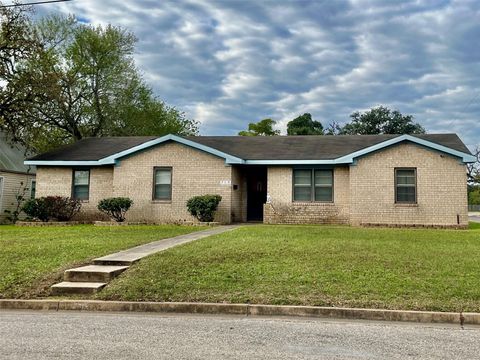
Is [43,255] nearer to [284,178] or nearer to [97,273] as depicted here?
[97,273]

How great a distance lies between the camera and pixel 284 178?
19719 millimetres

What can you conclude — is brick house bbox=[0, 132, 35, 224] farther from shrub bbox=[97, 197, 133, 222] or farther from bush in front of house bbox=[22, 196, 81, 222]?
shrub bbox=[97, 197, 133, 222]

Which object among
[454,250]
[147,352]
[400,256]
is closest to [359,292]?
[400,256]

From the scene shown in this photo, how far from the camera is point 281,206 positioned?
19531 millimetres

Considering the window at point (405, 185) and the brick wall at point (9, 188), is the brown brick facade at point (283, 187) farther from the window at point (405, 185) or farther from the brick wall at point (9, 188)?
the brick wall at point (9, 188)

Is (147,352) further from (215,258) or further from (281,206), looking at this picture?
(281,206)

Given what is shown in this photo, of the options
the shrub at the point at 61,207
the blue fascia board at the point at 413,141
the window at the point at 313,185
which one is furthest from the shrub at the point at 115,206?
the blue fascia board at the point at 413,141

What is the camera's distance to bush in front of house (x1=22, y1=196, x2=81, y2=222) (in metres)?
20.0

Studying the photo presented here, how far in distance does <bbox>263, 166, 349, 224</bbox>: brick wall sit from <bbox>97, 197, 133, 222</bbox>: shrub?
6.21 metres

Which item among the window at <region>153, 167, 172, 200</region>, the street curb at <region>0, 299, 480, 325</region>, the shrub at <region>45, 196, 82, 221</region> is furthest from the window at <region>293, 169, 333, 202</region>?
the street curb at <region>0, 299, 480, 325</region>

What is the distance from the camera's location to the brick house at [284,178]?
1814 centimetres


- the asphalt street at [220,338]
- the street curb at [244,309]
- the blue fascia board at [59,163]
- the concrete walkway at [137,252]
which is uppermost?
the blue fascia board at [59,163]

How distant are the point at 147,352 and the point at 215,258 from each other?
442 centimetres

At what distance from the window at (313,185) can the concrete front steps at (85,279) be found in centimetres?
1230
